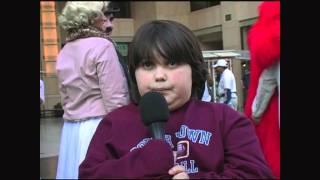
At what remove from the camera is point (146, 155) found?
4.19ft

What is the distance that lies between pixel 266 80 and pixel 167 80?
150 cm

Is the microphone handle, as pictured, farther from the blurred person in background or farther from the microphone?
the blurred person in background

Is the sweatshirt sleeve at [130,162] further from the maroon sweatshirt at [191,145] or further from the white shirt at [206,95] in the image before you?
the white shirt at [206,95]

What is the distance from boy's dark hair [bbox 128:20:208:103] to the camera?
1439 millimetres

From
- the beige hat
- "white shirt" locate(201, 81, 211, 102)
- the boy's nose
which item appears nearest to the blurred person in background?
the beige hat

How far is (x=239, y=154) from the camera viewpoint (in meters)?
1.38

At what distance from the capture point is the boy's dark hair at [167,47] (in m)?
1.44

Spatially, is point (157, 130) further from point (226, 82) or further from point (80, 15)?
point (80, 15)

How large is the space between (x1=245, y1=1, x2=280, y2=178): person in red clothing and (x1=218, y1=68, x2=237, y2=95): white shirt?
22.7 inches

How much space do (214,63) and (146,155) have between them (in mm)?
796

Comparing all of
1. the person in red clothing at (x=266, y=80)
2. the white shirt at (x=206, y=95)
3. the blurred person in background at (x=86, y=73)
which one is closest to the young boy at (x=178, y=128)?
the white shirt at (x=206, y=95)

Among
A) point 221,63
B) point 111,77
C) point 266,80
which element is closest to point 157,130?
point 221,63
